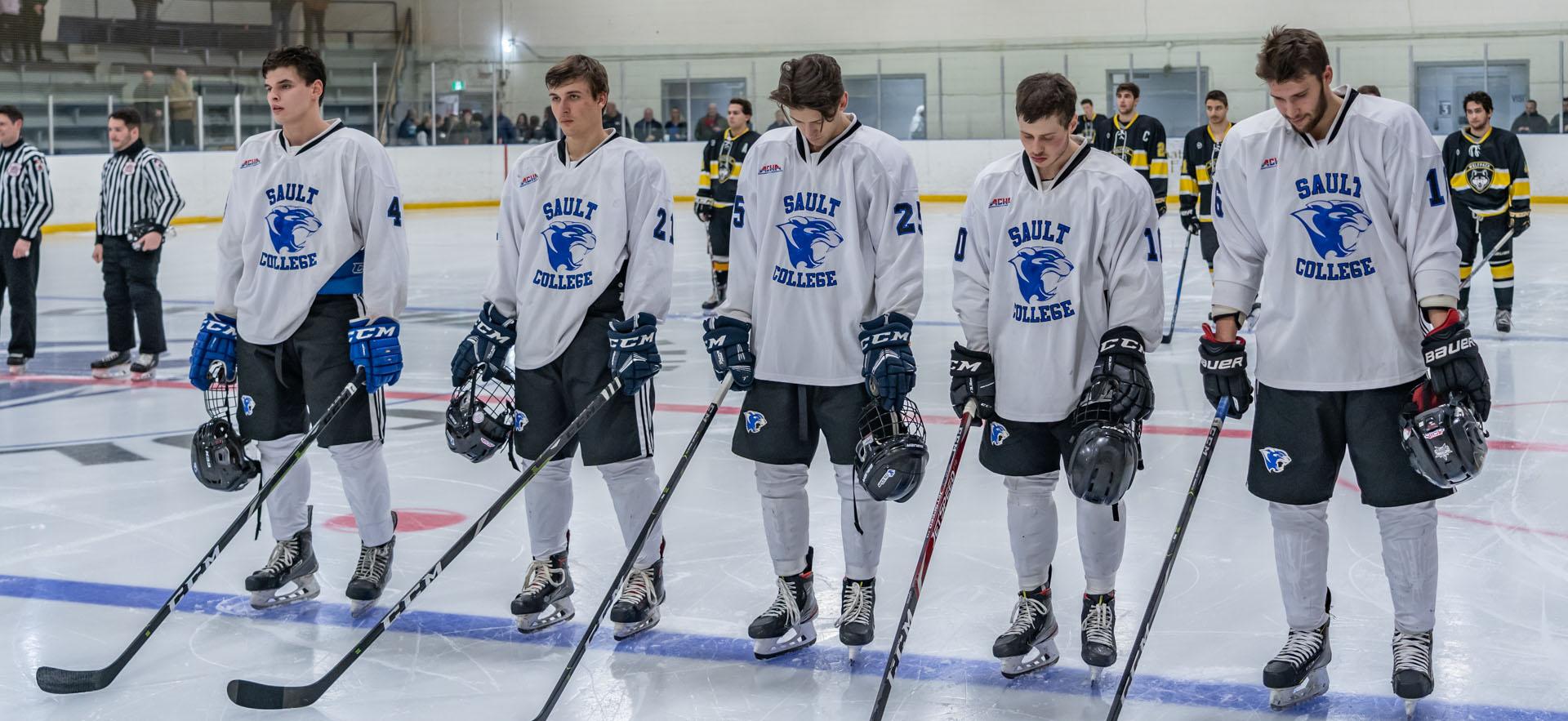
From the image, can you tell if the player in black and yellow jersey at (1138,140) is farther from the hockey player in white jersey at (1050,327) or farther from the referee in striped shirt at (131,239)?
the hockey player in white jersey at (1050,327)

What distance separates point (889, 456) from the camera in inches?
116

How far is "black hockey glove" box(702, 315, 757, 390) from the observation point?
318 centimetres

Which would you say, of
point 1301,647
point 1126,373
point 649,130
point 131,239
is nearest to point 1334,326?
point 1126,373

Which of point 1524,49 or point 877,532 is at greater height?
point 1524,49

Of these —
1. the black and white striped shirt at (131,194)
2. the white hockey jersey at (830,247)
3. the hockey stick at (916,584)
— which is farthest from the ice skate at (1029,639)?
the black and white striped shirt at (131,194)

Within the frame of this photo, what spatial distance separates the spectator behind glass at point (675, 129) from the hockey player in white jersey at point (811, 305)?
16.5m

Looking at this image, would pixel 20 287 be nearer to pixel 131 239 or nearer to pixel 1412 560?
pixel 131 239

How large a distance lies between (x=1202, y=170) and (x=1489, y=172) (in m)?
1.38

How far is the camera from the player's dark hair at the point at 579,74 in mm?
3246

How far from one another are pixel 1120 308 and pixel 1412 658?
32.7 inches

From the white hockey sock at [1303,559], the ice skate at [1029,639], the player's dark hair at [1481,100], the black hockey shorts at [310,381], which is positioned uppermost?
the player's dark hair at [1481,100]

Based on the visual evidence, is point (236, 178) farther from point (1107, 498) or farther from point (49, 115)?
point (49, 115)

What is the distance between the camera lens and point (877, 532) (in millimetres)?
3219

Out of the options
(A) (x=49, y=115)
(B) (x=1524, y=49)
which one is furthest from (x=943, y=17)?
(A) (x=49, y=115)
